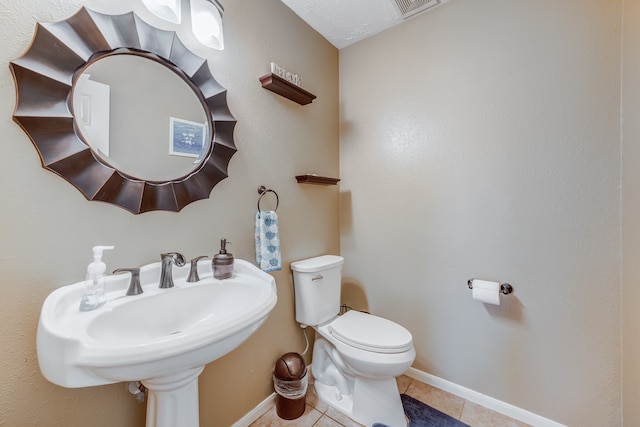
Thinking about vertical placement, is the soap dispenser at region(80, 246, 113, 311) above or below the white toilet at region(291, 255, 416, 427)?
above

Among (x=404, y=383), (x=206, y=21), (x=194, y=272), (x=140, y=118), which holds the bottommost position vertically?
(x=404, y=383)

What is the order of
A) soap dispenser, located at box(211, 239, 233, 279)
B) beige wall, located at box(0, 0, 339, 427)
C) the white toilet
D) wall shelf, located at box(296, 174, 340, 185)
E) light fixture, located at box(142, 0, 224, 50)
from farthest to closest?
1. wall shelf, located at box(296, 174, 340, 185)
2. the white toilet
3. soap dispenser, located at box(211, 239, 233, 279)
4. light fixture, located at box(142, 0, 224, 50)
5. beige wall, located at box(0, 0, 339, 427)

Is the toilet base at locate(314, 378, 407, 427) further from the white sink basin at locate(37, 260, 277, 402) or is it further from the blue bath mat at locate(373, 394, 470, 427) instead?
the white sink basin at locate(37, 260, 277, 402)

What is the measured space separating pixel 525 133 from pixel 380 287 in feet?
4.08

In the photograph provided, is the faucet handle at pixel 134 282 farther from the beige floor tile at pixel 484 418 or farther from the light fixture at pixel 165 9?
the beige floor tile at pixel 484 418

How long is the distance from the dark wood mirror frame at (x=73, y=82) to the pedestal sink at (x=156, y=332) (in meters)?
0.29

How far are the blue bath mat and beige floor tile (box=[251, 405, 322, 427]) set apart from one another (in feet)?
1.07

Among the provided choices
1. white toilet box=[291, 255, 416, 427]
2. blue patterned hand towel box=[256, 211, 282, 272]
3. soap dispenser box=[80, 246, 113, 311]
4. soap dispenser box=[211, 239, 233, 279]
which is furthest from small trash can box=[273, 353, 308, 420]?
soap dispenser box=[80, 246, 113, 311]

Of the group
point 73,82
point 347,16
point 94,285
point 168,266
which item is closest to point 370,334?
point 168,266

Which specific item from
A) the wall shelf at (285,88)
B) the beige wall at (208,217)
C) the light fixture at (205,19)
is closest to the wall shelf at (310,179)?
the beige wall at (208,217)

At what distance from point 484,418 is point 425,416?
0.32 metres

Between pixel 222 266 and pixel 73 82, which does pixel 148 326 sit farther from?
pixel 73 82

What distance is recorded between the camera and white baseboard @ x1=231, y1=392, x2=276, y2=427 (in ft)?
4.31

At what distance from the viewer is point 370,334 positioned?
4.57 feet
